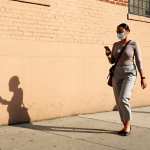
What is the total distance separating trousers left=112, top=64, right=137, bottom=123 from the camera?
25.9ft

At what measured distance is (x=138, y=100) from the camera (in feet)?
39.4

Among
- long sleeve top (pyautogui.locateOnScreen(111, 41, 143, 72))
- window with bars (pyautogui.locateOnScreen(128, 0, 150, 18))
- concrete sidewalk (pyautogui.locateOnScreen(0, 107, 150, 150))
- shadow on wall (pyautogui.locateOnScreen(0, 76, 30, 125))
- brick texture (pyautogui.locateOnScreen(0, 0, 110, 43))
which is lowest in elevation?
concrete sidewalk (pyautogui.locateOnScreen(0, 107, 150, 150))

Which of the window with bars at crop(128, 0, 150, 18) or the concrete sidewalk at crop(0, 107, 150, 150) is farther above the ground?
the window with bars at crop(128, 0, 150, 18)

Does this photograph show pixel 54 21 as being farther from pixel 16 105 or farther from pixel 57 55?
pixel 16 105

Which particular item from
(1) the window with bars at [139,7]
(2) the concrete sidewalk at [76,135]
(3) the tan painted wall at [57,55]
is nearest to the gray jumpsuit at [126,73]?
(2) the concrete sidewalk at [76,135]

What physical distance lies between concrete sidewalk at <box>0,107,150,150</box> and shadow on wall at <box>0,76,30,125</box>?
0.19 metres

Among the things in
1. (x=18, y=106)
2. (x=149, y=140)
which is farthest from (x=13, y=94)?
(x=149, y=140)

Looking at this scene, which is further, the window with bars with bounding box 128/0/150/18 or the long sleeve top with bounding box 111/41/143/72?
the window with bars with bounding box 128/0/150/18

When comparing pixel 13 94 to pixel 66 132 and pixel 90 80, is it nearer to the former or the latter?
pixel 66 132

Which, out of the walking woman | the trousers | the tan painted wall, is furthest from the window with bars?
the trousers

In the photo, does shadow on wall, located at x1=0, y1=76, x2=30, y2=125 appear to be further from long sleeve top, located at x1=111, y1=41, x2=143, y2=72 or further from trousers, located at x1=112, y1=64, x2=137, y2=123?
long sleeve top, located at x1=111, y1=41, x2=143, y2=72

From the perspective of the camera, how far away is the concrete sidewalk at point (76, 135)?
7.09m

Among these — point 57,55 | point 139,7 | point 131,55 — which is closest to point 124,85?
point 131,55

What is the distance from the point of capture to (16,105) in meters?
8.76
